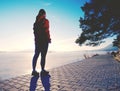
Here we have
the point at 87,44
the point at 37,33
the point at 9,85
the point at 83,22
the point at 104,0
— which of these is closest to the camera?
the point at 9,85

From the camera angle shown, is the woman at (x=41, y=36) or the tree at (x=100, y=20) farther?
the tree at (x=100, y=20)

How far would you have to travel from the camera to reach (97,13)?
20.1 m

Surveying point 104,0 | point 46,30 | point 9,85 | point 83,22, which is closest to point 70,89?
point 9,85

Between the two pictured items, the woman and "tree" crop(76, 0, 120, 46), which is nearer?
the woman

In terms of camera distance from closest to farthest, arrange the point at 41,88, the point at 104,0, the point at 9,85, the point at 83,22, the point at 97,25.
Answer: the point at 41,88, the point at 9,85, the point at 104,0, the point at 97,25, the point at 83,22

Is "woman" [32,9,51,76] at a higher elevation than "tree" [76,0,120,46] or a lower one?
lower

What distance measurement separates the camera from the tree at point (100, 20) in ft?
60.8

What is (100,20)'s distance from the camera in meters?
19.8

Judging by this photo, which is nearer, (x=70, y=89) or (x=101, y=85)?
(x=70, y=89)

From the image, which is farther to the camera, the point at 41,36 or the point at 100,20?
the point at 100,20

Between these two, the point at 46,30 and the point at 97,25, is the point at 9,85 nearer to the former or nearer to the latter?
the point at 46,30

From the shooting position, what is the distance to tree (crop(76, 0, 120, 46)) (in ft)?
60.8

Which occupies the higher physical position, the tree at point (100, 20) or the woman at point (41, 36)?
the tree at point (100, 20)

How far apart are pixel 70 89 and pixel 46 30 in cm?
201
